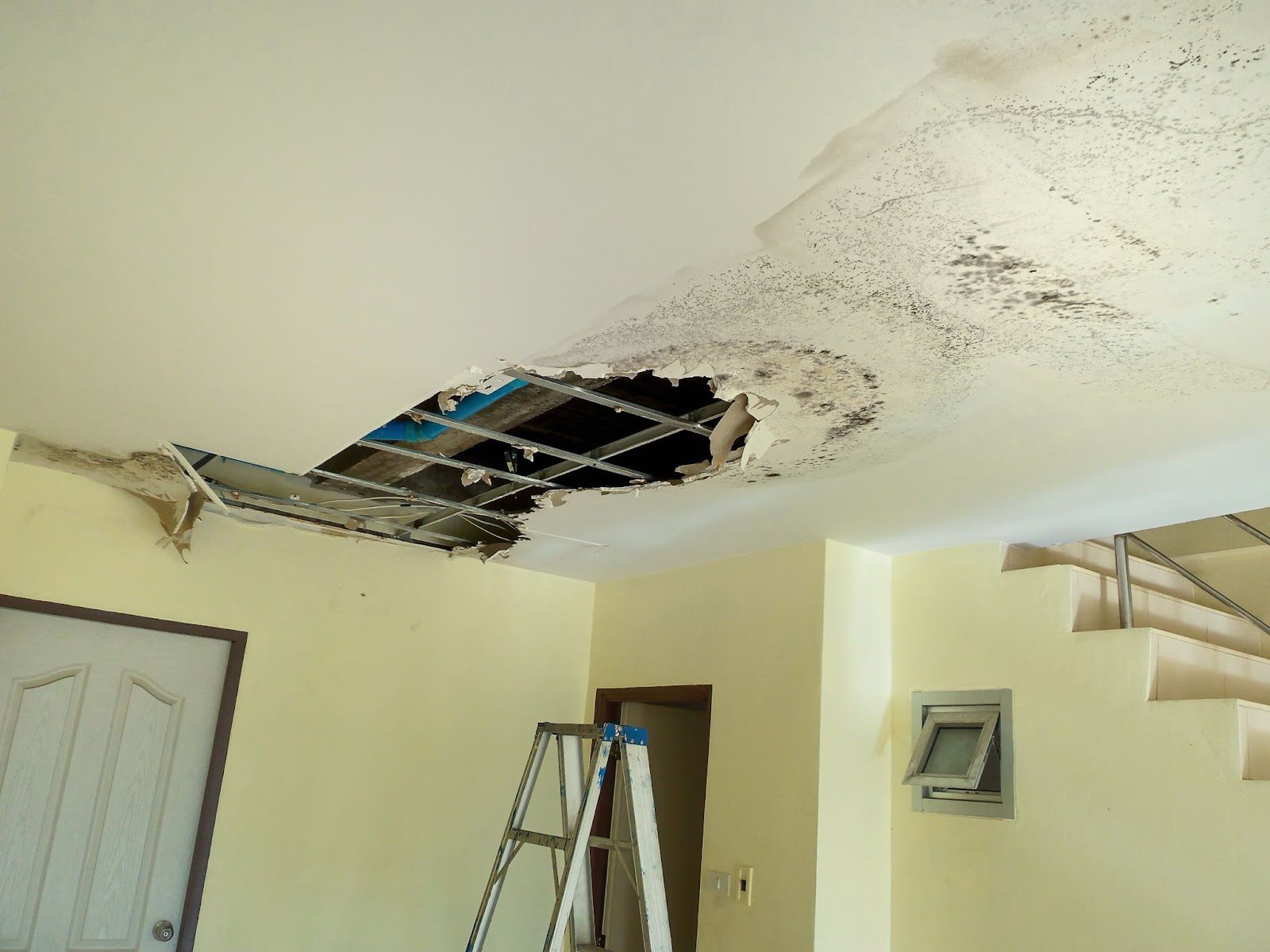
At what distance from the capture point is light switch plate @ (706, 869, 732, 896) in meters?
3.78

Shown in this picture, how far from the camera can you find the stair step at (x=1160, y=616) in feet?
11.4

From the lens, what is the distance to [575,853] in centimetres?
298

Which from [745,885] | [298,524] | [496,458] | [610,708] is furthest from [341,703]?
[745,885]

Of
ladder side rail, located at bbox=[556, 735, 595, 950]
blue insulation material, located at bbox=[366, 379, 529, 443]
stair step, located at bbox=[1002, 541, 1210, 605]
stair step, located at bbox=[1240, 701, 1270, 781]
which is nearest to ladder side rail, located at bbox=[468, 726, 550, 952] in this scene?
ladder side rail, located at bbox=[556, 735, 595, 950]

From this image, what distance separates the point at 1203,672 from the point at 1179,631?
41cm

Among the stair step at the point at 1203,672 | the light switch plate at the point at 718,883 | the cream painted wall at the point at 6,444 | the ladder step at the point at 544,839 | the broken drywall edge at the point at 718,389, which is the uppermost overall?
the broken drywall edge at the point at 718,389

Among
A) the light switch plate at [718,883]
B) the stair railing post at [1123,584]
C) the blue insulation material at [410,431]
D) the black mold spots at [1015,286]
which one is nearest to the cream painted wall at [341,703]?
the light switch plate at [718,883]

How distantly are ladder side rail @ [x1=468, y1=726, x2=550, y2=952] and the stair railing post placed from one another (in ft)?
6.80

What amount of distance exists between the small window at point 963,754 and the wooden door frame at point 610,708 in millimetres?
916

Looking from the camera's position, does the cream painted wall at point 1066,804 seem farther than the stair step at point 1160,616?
No

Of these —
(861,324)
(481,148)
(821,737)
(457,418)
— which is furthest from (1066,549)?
(481,148)

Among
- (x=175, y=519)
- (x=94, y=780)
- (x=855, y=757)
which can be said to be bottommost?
(x=94, y=780)

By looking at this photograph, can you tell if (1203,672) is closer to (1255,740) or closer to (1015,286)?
(1255,740)

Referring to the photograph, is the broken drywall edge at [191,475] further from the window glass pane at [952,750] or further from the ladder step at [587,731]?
the window glass pane at [952,750]
